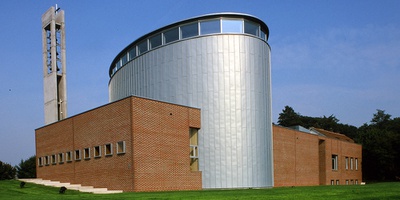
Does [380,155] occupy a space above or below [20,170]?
above

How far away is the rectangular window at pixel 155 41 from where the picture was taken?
3245 centimetres

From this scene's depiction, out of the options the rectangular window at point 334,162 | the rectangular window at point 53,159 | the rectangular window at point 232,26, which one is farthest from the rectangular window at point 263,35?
the rectangular window at point 334,162

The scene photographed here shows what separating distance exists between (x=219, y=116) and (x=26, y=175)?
53442 millimetres

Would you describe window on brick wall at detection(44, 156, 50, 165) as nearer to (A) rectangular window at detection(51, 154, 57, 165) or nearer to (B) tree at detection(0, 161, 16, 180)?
(A) rectangular window at detection(51, 154, 57, 165)

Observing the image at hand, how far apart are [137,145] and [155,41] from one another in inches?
421

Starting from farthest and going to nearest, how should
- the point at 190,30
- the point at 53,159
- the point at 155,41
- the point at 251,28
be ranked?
the point at 53,159
the point at 155,41
the point at 251,28
the point at 190,30

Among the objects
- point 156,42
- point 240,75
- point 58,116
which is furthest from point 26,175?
point 240,75

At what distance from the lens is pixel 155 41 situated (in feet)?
108

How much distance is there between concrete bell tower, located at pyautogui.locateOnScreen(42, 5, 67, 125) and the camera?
40.5 meters

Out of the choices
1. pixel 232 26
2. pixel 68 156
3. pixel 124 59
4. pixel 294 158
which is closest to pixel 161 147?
pixel 68 156

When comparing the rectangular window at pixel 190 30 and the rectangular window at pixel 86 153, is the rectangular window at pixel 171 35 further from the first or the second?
the rectangular window at pixel 86 153

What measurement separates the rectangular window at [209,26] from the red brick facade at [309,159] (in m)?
10.9

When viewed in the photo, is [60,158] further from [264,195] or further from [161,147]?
[264,195]

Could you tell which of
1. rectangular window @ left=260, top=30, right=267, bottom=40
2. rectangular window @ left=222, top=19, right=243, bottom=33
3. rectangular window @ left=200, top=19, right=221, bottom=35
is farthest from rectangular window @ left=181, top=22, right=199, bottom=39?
rectangular window @ left=260, top=30, right=267, bottom=40
